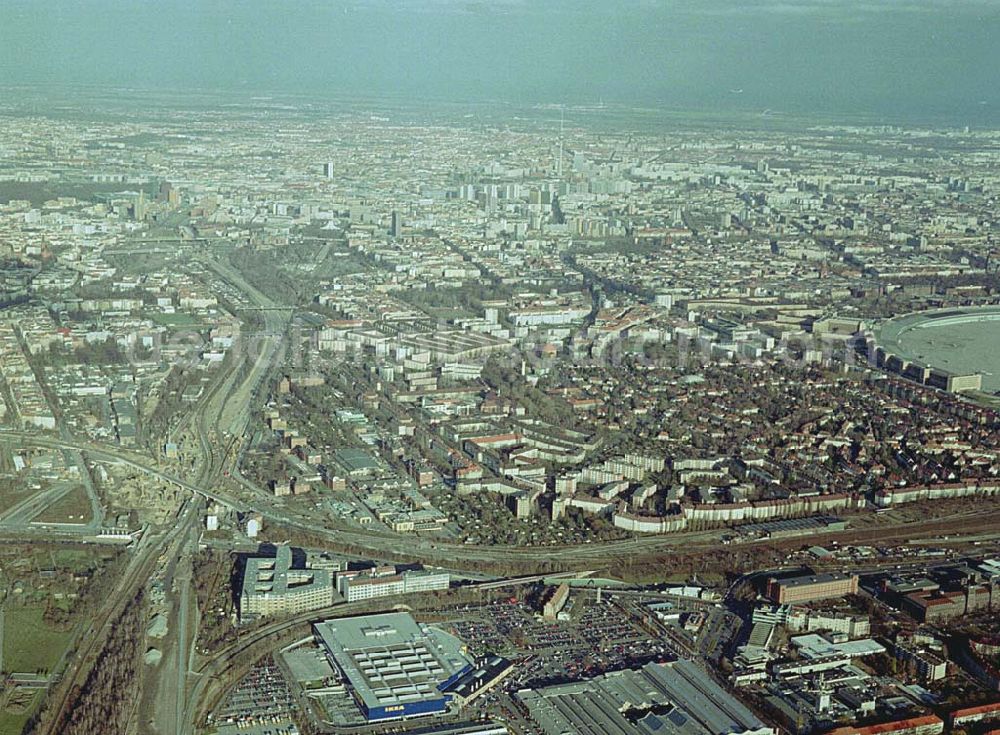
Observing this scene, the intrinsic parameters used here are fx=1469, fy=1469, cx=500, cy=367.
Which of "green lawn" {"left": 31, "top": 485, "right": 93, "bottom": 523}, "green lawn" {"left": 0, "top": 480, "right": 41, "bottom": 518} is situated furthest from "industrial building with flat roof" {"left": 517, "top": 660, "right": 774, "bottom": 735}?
"green lawn" {"left": 0, "top": 480, "right": 41, "bottom": 518}

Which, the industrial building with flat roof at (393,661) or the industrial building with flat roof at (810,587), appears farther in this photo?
the industrial building with flat roof at (810,587)

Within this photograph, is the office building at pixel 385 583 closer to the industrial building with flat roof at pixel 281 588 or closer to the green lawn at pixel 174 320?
the industrial building with flat roof at pixel 281 588

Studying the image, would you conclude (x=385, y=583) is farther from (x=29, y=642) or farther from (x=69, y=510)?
(x=69, y=510)

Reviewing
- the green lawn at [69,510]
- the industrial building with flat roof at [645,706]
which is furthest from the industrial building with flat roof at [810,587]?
the green lawn at [69,510]

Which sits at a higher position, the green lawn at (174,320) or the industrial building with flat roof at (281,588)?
the industrial building with flat roof at (281,588)

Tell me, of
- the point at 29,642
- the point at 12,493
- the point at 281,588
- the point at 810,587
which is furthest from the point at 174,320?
the point at 810,587

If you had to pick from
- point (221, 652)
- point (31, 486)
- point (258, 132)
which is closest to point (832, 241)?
point (258, 132)

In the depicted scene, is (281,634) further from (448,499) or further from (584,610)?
(448,499)
